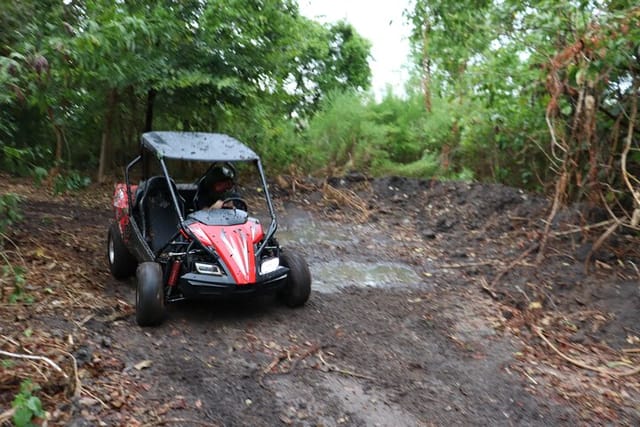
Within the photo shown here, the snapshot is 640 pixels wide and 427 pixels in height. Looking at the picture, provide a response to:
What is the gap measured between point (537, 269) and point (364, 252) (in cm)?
234

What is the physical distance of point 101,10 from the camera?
19.4 ft

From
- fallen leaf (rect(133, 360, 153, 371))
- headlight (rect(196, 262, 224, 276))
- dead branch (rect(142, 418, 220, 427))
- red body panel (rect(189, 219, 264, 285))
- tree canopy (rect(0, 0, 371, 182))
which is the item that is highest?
tree canopy (rect(0, 0, 371, 182))

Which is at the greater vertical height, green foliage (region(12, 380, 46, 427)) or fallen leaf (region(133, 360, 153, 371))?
green foliage (region(12, 380, 46, 427))

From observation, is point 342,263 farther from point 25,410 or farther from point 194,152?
point 25,410

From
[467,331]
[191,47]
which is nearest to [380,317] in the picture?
[467,331]

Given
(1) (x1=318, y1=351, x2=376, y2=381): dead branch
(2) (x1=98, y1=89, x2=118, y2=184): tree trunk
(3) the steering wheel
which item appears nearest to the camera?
(1) (x1=318, y1=351, x2=376, y2=381): dead branch

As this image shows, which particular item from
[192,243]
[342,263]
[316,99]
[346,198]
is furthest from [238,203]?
[316,99]

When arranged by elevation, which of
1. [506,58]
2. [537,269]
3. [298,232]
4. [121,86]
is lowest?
[298,232]

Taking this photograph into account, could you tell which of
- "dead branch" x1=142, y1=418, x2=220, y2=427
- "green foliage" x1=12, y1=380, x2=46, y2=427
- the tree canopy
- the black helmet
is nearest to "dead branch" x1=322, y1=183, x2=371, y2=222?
the tree canopy

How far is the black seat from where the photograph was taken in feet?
18.4

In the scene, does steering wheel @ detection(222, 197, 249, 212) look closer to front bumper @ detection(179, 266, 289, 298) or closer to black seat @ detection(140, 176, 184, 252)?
black seat @ detection(140, 176, 184, 252)

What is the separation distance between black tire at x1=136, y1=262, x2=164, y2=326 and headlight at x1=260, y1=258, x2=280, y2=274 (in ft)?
2.73

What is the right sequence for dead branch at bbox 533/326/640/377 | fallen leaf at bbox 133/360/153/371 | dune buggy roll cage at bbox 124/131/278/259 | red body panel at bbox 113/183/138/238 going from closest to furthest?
fallen leaf at bbox 133/360/153/371
dead branch at bbox 533/326/640/377
dune buggy roll cage at bbox 124/131/278/259
red body panel at bbox 113/183/138/238

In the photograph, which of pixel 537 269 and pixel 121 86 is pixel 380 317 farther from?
pixel 121 86
